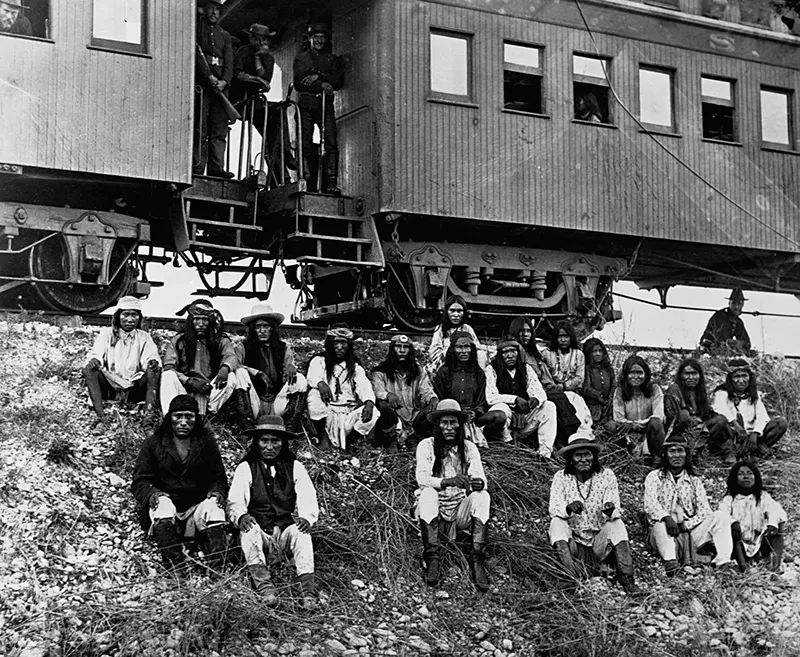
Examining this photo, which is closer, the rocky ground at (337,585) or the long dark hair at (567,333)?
the rocky ground at (337,585)

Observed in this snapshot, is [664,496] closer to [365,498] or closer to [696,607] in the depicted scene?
[696,607]

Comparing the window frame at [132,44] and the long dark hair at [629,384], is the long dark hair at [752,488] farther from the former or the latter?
the window frame at [132,44]

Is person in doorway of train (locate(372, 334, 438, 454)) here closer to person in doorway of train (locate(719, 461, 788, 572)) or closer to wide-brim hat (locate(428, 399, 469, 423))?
wide-brim hat (locate(428, 399, 469, 423))

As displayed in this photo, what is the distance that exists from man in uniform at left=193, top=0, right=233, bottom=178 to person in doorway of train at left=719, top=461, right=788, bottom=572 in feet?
21.9

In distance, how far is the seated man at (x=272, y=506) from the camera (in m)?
8.74

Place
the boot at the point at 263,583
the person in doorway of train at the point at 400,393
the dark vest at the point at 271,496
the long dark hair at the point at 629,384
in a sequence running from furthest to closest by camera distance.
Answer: the long dark hair at the point at 629,384 → the person in doorway of train at the point at 400,393 → the dark vest at the point at 271,496 → the boot at the point at 263,583

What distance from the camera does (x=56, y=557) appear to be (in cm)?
884

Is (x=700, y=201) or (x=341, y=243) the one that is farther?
(x=700, y=201)

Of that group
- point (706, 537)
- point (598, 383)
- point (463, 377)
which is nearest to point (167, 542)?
point (463, 377)

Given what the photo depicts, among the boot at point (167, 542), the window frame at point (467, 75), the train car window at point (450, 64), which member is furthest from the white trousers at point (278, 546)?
the train car window at point (450, 64)

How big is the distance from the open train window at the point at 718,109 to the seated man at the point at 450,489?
841 cm

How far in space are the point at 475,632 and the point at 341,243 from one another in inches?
287

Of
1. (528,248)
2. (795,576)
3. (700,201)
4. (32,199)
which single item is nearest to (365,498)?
(795,576)

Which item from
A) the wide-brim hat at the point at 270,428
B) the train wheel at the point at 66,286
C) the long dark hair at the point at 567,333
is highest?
the train wheel at the point at 66,286
